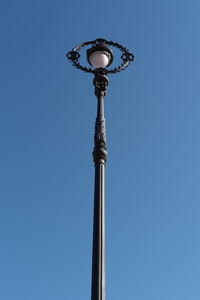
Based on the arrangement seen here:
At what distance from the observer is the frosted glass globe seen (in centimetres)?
938

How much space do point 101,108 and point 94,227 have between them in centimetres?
276

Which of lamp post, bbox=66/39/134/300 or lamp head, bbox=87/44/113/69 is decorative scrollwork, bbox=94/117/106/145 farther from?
lamp head, bbox=87/44/113/69

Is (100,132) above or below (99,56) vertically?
below

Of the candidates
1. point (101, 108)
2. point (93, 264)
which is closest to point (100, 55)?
point (101, 108)

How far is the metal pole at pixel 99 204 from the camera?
6.62 meters

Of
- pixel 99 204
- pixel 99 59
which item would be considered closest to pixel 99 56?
pixel 99 59

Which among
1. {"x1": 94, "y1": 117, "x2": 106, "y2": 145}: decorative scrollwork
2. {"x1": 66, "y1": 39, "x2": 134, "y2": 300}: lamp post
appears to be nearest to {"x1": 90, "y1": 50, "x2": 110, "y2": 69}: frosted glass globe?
{"x1": 66, "y1": 39, "x2": 134, "y2": 300}: lamp post

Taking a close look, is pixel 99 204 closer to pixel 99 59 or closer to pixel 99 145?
pixel 99 145

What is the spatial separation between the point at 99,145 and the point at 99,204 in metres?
1.31

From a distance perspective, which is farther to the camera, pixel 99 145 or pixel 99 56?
pixel 99 56

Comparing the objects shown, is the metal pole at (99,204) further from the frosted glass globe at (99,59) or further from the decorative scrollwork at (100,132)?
the frosted glass globe at (99,59)

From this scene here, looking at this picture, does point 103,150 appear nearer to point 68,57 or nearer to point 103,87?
point 103,87

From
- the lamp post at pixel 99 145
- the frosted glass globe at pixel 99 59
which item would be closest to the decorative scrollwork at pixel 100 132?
the lamp post at pixel 99 145

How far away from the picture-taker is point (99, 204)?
7.41 meters
